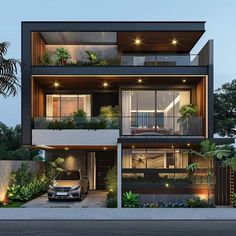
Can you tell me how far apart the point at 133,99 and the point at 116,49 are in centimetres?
417

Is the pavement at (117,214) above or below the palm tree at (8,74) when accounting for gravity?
below

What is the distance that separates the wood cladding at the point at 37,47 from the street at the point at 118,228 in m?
12.4

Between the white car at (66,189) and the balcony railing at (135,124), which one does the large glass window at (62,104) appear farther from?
the white car at (66,189)

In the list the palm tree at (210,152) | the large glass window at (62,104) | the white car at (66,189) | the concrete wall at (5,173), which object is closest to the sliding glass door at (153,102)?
the large glass window at (62,104)

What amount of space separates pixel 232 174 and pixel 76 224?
32.5 feet

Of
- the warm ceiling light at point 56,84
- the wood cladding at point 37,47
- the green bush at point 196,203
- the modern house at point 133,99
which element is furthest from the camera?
the warm ceiling light at point 56,84

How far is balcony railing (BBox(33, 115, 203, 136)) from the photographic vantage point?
1026 inches

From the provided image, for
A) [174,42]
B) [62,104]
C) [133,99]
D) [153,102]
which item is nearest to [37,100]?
[62,104]

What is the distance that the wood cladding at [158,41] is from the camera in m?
27.8

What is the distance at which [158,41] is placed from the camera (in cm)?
2933

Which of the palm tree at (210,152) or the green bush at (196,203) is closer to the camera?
the green bush at (196,203)

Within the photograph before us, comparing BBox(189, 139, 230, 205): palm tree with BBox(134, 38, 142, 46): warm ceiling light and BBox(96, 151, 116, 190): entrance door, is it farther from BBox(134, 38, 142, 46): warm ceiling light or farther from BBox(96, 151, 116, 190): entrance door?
BBox(96, 151, 116, 190): entrance door

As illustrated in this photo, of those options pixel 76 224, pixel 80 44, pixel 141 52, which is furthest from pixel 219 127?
pixel 76 224

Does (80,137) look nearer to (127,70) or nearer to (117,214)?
(127,70)
